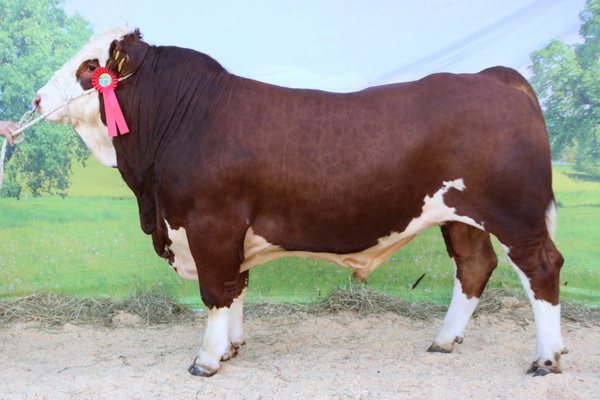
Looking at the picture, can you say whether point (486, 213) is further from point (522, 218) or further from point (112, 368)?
point (112, 368)

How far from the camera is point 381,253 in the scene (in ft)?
11.3

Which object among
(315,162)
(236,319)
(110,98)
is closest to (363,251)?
(315,162)

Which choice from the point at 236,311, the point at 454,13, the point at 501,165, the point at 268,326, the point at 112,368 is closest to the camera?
the point at 501,165

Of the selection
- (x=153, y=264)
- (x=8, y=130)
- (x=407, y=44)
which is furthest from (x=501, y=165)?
(x=153, y=264)

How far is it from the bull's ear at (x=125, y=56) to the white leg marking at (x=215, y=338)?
1.31 m

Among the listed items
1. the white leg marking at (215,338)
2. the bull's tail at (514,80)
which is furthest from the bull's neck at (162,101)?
the bull's tail at (514,80)

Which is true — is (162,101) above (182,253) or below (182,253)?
above

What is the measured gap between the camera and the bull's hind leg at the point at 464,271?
353 cm

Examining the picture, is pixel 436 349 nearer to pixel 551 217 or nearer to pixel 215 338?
pixel 551 217

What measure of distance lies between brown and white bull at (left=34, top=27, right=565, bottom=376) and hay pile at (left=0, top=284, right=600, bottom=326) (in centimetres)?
138

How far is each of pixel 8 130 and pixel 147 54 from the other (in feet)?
2.91

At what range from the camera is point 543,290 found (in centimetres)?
302

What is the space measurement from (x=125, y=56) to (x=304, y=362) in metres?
1.87

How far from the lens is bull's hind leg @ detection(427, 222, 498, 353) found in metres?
3.53
